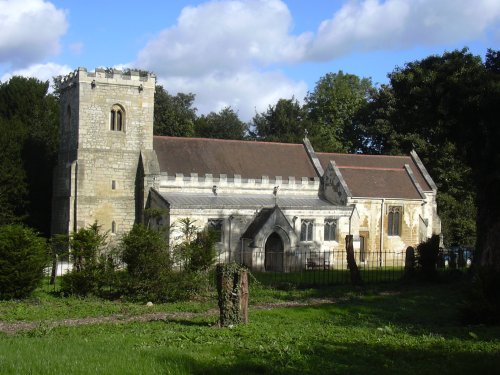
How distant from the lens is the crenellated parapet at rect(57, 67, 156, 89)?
132 ft

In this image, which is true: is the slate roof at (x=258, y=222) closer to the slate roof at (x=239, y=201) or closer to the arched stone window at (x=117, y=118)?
the slate roof at (x=239, y=201)

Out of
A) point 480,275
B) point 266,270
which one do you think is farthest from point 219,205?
point 480,275

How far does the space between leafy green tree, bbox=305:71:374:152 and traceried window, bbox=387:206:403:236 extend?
16.8m

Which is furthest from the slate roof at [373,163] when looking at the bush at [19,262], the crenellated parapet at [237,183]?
the bush at [19,262]

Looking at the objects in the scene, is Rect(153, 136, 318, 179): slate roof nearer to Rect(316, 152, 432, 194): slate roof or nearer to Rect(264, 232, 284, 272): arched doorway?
Rect(316, 152, 432, 194): slate roof

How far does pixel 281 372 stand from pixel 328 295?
41.2 ft

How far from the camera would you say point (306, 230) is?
41594 millimetres

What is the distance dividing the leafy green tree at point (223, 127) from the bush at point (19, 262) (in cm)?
4516

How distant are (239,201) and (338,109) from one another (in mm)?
33235

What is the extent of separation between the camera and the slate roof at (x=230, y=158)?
41.8 m

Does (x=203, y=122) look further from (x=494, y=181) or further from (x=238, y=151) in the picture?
(x=494, y=181)

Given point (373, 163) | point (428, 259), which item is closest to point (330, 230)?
point (373, 163)

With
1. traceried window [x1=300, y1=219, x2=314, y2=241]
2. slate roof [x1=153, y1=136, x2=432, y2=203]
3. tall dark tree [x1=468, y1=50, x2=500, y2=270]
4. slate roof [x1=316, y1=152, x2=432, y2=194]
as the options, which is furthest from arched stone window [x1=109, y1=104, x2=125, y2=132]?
tall dark tree [x1=468, y1=50, x2=500, y2=270]

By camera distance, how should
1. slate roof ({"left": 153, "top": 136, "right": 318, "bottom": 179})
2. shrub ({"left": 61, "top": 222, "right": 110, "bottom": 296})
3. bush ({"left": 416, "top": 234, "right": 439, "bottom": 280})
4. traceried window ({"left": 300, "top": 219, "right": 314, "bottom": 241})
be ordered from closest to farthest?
shrub ({"left": 61, "top": 222, "right": 110, "bottom": 296}) → bush ({"left": 416, "top": 234, "right": 439, "bottom": 280}) → traceried window ({"left": 300, "top": 219, "right": 314, "bottom": 241}) → slate roof ({"left": 153, "top": 136, "right": 318, "bottom": 179})
